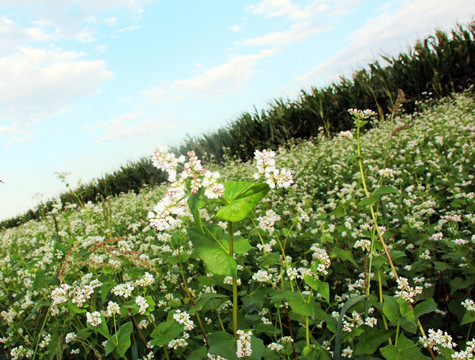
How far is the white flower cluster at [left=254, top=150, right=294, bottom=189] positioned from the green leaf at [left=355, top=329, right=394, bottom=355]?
1.10m

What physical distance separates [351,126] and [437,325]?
11886mm

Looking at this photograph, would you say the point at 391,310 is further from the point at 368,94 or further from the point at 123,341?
the point at 368,94

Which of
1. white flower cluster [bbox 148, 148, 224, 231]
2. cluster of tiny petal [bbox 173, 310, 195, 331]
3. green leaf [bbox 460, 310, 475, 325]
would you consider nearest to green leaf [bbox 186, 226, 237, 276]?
white flower cluster [bbox 148, 148, 224, 231]

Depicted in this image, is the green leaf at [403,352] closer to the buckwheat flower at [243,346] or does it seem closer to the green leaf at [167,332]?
the buckwheat flower at [243,346]

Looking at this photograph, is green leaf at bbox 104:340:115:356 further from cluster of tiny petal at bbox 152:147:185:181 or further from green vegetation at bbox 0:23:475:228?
green vegetation at bbox 0:23:475:228

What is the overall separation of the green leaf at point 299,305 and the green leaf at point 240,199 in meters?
0.67

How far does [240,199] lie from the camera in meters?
1.63

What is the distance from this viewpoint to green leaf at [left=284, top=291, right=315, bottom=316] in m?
1.89

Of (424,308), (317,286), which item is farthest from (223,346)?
(424,308)

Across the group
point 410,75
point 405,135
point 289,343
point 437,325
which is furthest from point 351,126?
point 289,343

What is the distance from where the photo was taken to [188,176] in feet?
5.83

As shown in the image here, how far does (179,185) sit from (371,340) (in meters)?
1.47

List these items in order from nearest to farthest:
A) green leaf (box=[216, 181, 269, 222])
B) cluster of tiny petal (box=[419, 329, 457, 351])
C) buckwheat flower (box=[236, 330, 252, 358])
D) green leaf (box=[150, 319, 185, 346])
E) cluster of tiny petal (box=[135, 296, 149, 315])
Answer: green leaf (box=[216, 181, 269, 222]), buckwheat flower (box=[236, 330, 252, 358]), cluster of tiny petal (box=[419, 329, 457, 351]), green leaf (box=[150, 319, 185, 346]), cluster of tiny petal (box=[135, 296, 149, 315])

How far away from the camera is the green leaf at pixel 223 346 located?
181 centimetres
